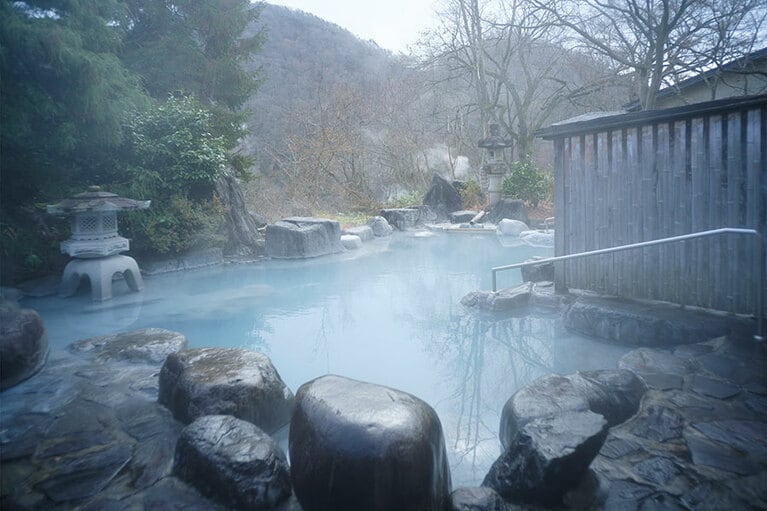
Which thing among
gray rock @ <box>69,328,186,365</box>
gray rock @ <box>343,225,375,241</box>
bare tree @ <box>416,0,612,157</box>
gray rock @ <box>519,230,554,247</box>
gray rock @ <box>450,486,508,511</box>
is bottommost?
gray rock @ <box>450,486,508,511</box>

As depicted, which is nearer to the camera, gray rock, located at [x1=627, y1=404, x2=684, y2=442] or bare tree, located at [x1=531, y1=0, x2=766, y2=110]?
gray rock, located at [x1=627, y1=404, x2=684, y2=442]

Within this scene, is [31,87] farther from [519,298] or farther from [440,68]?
[440,68]

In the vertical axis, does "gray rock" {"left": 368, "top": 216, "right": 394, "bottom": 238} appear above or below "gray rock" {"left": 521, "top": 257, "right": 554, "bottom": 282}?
above

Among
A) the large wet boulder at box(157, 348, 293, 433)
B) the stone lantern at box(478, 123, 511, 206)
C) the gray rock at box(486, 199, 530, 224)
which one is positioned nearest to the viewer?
the large wet boulder at box(157, 348, 293, 433)

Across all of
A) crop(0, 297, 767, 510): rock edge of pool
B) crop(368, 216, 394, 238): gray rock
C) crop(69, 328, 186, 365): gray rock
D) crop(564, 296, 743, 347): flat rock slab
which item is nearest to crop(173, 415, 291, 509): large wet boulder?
crop(0, 297, 767, 510): rock edge of pool

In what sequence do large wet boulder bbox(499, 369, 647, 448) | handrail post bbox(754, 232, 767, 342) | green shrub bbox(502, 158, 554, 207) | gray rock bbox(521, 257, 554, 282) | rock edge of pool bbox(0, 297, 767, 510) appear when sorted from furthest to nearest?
green shrub bbox(502, 158, 554, 207) → gray rock bbox(521, 257, 554, 282) → handrail post bbox(754, 232, 767, 342) → large wet boulder bbox(499, 369, 647, 448) → rock edge of pool bbox(0, 297, 767, 510)

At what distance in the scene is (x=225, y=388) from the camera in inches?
117

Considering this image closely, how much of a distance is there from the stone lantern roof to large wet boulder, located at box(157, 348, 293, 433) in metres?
4.03

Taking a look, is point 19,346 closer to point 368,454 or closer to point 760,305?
point 368,454

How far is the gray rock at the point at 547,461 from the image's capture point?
2.14 m

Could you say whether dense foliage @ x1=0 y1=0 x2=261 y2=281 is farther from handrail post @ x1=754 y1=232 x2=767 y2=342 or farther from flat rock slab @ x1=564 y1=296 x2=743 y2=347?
handrail post @ x1=754 y1=232 x2=767 y2=342

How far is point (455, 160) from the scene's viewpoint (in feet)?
68.6

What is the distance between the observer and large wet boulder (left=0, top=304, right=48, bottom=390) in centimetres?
335

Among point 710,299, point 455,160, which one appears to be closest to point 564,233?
point 710,299
